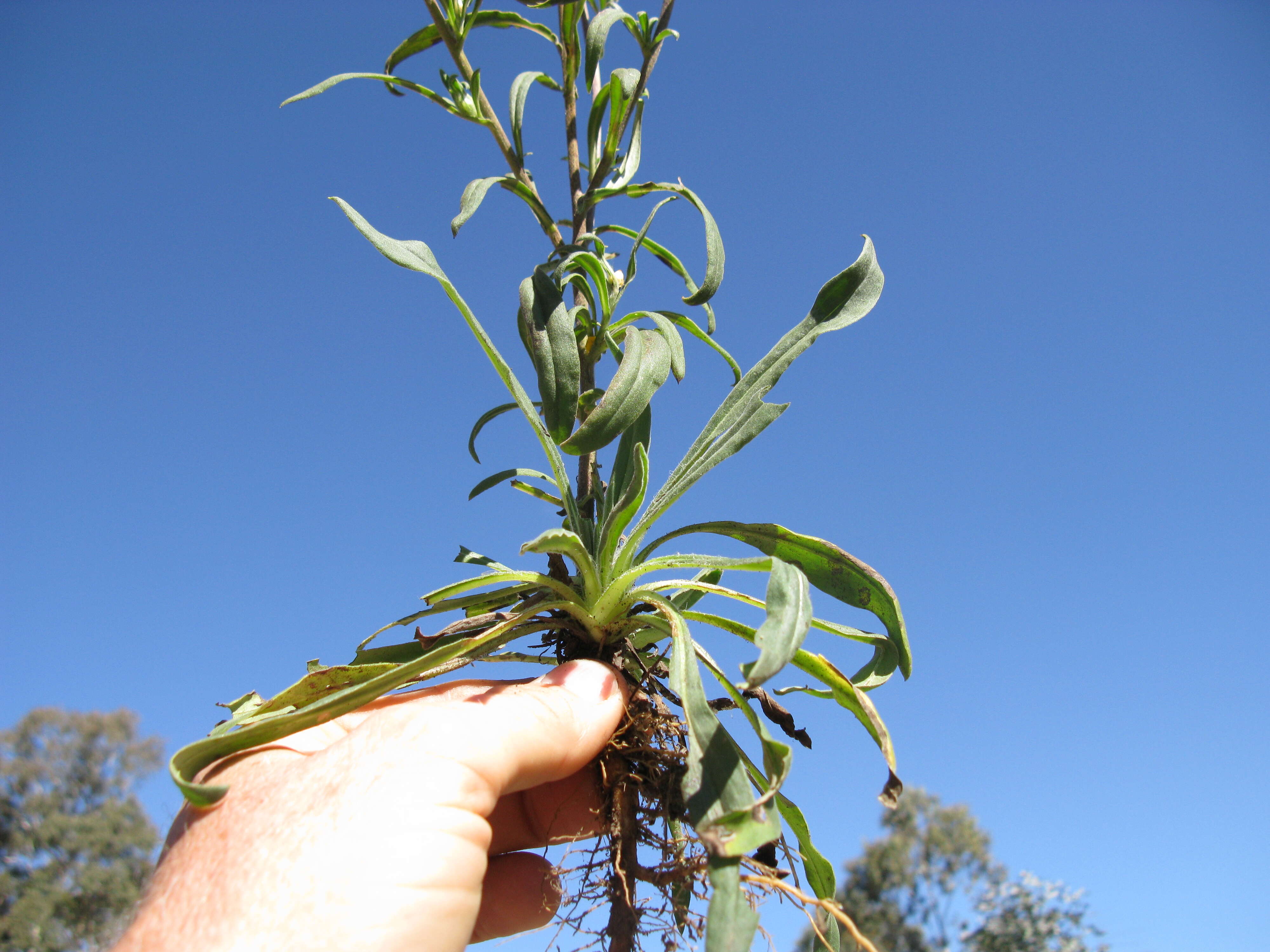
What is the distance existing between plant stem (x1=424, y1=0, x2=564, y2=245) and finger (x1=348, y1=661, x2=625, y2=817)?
0.99 metres

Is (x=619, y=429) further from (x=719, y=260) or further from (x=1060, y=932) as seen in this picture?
(x=1060, y=932)

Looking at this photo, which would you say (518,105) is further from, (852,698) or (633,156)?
(852,698)

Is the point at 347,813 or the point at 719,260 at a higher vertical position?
the point at 719,260

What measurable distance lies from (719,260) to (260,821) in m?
1.20

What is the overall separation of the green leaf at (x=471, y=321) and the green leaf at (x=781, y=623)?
0.48m

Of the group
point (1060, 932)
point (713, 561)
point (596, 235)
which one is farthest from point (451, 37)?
point (1060, 932)

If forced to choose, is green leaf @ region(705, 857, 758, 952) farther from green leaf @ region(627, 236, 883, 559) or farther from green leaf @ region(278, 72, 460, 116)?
Answer: green leaf @ region(278, 72, 460, 116)

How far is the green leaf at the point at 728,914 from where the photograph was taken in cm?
92

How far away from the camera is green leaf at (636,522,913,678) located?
4.15 ft

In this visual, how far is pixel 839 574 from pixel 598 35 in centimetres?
128

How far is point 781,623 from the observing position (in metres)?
0.98

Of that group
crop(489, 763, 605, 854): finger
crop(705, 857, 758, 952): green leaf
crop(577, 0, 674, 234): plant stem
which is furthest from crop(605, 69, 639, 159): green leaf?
crop(705, 857, 758, 952): green leaf

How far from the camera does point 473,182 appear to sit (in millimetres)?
1561

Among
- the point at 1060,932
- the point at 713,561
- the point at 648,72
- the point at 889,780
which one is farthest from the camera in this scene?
the point at 1060,932
